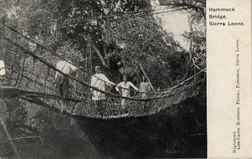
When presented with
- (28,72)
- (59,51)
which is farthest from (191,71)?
(28,72)

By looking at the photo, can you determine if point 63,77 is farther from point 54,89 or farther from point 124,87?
point 124,87

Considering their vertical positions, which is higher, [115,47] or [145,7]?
[145,7]

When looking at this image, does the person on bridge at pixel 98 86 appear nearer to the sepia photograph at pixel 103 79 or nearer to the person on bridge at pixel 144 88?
the sepia photograph at pixel 103 79

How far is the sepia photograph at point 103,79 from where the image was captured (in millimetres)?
1825

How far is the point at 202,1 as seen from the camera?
192 cm

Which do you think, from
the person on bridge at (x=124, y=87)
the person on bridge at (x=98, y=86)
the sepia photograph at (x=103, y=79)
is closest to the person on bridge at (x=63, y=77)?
the sepia photograph at (x=103, y=79)

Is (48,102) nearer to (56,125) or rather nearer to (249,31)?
(56,125)

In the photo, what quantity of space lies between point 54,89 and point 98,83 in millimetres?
186

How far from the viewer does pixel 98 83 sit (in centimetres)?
188

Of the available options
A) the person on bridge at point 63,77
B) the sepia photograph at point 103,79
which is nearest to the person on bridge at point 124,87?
the sepia photograph at point 103,79

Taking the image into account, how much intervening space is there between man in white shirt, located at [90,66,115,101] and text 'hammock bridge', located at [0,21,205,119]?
17mm

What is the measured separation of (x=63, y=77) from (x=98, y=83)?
0.15 meters

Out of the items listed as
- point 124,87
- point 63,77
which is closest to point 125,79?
point 124,87

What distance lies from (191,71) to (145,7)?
340 mm
